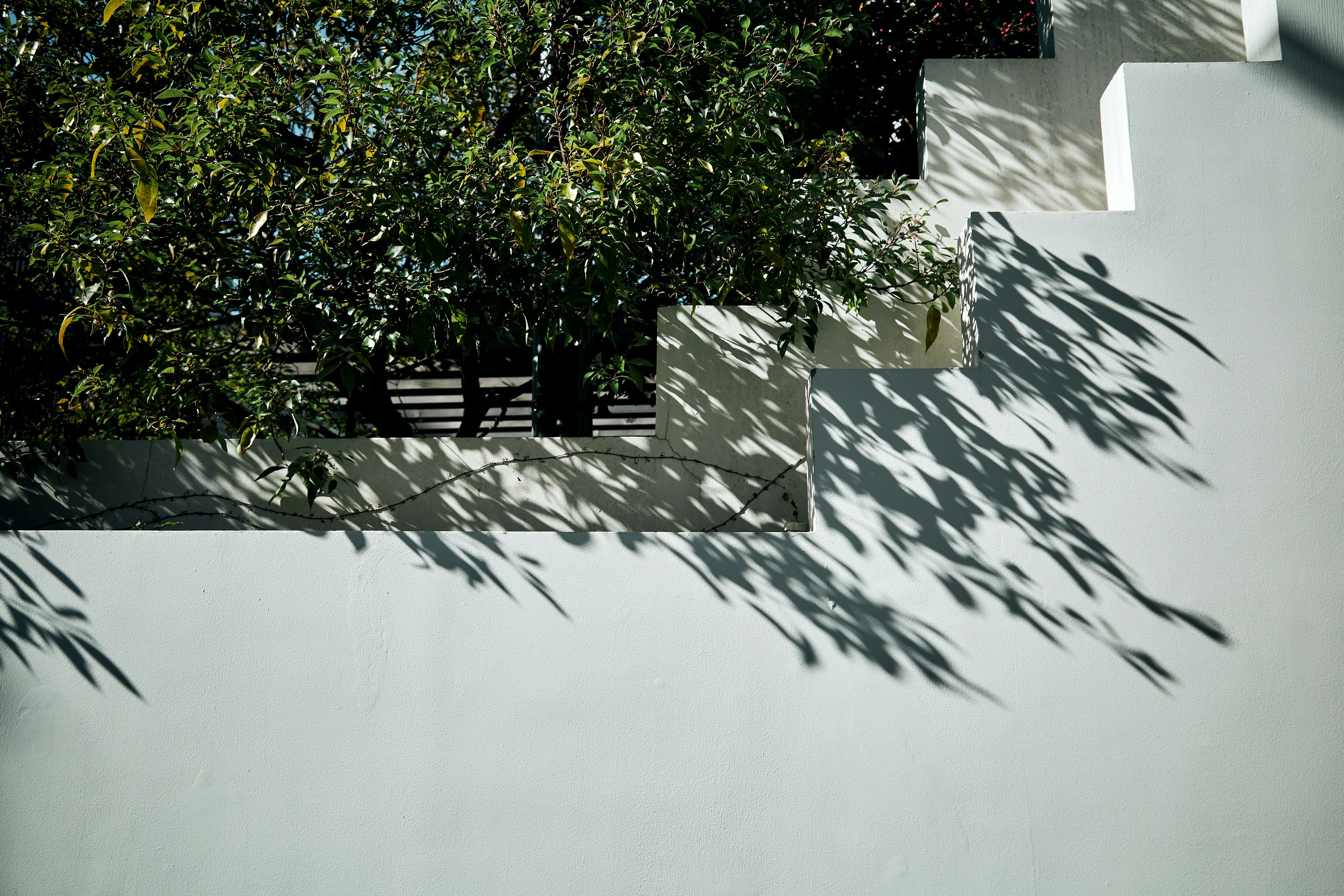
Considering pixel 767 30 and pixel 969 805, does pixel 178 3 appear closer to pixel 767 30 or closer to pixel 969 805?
pixel 767 30

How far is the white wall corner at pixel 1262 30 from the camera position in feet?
13.6

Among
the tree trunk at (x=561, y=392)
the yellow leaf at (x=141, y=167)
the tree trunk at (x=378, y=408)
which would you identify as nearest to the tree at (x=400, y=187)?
the yellow leaf at (x=141, y=167)

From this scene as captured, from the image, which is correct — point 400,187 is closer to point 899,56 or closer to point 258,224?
point 258,224

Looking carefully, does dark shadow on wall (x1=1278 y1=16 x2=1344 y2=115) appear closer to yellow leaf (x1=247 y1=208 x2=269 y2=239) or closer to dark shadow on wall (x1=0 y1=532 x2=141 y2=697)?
yellow leaf (x1=247 y1=208 x2=269 y2=239)

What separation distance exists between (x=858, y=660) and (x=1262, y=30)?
11.0 feet

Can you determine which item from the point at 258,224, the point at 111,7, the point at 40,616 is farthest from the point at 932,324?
the point at 40,616

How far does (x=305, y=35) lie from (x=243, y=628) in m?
2.83

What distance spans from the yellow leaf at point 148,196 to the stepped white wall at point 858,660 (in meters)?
1.30

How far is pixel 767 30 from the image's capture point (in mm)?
4543

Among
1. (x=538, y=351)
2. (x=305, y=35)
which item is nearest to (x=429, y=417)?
(x=538, y=351)

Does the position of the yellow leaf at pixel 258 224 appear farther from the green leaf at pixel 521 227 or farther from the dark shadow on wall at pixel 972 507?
the dark shadow on wall at pixel 972 507

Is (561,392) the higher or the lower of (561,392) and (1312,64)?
the lower

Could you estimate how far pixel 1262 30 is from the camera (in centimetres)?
426

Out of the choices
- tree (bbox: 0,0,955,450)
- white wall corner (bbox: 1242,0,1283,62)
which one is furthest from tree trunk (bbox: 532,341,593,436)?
white wall corner (bbox: 1242,0,1283,62)
